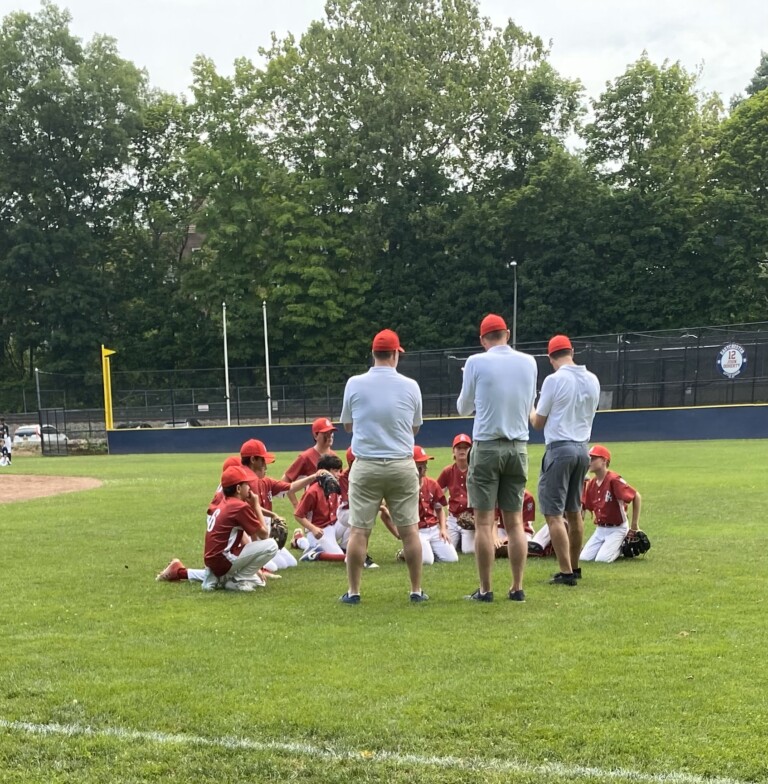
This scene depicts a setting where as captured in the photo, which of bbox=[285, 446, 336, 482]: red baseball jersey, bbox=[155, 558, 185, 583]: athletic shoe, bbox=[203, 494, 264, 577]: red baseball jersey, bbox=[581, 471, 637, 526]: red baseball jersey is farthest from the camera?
bbox=[285, 446, 336, 482]: red baseball jersey

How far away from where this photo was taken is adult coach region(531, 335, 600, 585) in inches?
240

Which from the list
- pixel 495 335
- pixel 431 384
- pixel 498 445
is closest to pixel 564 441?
pixel 498 445

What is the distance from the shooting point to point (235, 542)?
6.54m

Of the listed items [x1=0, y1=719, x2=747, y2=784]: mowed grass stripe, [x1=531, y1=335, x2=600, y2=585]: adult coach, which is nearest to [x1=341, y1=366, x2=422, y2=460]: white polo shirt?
[x1=531, y1=335, x2=600, y2=585]: adult coach

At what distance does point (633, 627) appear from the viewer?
16.4 ft

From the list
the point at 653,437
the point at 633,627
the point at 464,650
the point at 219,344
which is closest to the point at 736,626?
the point at 633,627

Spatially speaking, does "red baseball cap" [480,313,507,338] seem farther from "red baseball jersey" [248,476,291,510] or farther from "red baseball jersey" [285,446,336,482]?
"red baseball jersey" [248,476,291,510]

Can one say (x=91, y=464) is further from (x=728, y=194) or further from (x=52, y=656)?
(x=728, y=194)

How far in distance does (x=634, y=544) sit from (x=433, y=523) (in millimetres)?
1950

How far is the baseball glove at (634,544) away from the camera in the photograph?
7492 mm

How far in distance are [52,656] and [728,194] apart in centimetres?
4451

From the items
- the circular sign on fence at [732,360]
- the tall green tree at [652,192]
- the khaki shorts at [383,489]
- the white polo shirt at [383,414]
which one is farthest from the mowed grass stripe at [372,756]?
the tall green tree at [652,192]

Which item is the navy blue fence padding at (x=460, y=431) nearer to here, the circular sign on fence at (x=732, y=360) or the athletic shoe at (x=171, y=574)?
the circular sign on fence at (x=732, y=360)

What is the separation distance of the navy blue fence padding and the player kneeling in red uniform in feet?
70.1
